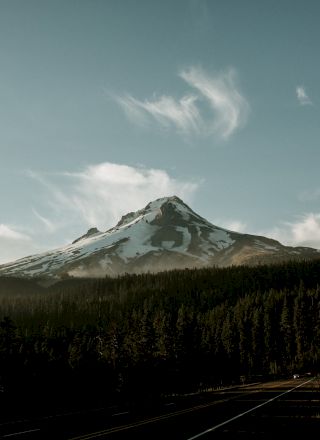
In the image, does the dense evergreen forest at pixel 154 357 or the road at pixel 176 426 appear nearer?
the road at pixel 176 426

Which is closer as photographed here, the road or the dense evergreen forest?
the road

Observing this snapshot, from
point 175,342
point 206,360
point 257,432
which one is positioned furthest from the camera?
point 206,360

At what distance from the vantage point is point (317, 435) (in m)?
15.3

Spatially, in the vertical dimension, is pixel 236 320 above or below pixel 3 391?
above

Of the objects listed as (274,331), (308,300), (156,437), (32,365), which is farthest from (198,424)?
(308,300)

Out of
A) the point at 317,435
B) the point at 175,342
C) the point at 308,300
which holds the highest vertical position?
the point at 308,300

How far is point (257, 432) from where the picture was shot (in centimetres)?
1622

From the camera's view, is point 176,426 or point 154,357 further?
point 154,357

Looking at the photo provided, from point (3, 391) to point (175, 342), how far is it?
58.2 metres

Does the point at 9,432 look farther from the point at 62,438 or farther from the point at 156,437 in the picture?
the point at 156,437

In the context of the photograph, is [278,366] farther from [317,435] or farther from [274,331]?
[317,435]

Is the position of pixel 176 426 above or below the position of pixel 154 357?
below

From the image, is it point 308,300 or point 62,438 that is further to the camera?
point 308,300

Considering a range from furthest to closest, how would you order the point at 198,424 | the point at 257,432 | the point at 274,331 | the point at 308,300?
the point at 308,300
the point at 274,331
the point at 198,424
the point at 257,432
